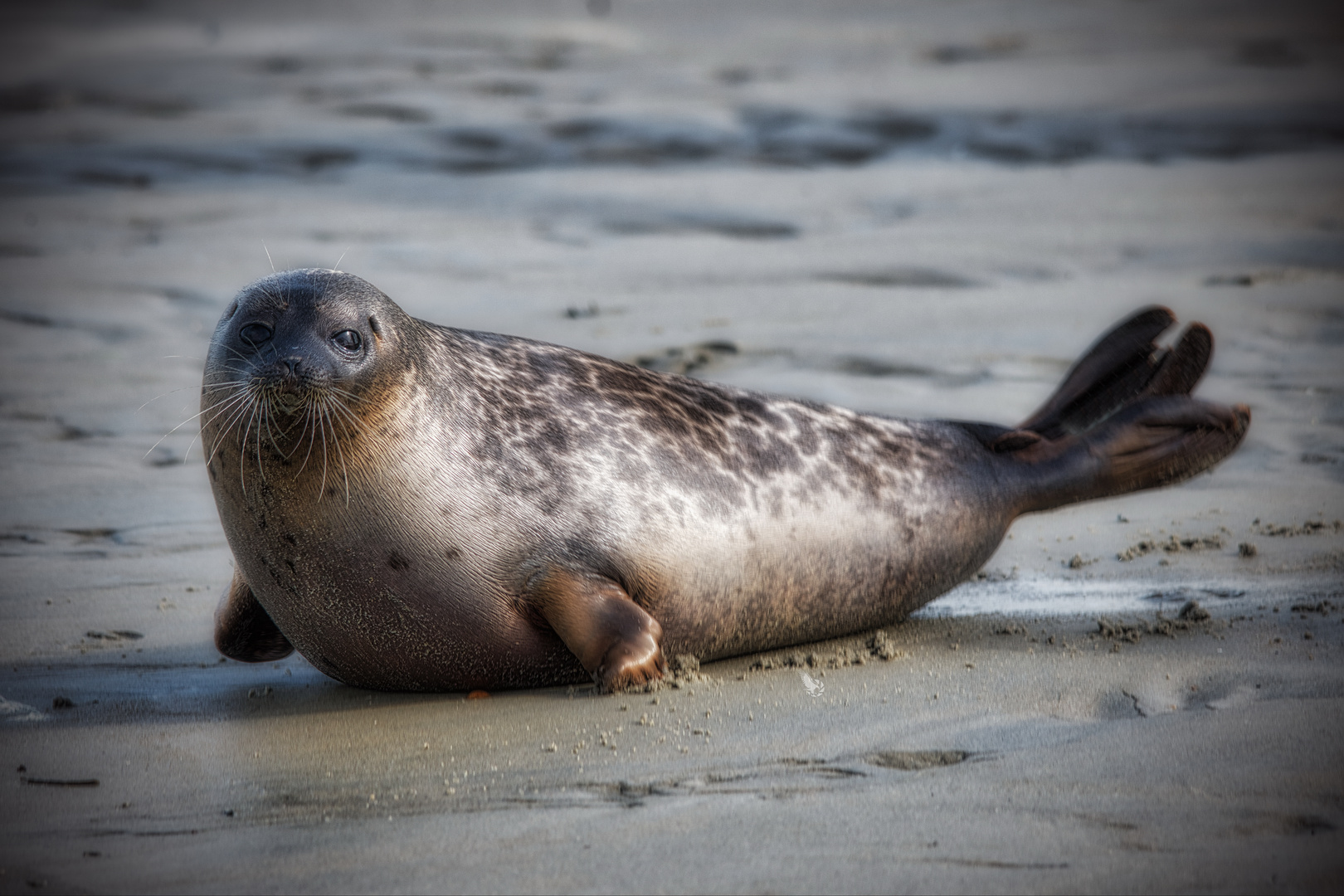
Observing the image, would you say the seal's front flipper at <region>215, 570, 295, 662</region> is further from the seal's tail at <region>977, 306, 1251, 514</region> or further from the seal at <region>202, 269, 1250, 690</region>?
the seal's tail at <region>977, 306, 1251, 514</region>

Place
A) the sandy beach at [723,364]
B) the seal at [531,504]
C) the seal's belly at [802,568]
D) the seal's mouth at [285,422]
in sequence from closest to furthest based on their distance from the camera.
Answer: the sandy beach at [723,364], the seal's mouth at [285,422], the seal at [531,504], the seal's belly at [802,568]

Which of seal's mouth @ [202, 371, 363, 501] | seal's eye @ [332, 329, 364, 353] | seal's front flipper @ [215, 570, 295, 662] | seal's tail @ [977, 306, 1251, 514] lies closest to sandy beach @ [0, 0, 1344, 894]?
seal's front flipper @ [215, 570, 295, 662]

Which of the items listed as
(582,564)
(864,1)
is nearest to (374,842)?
(582,564)

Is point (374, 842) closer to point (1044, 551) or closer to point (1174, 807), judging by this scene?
point (1174, 807)

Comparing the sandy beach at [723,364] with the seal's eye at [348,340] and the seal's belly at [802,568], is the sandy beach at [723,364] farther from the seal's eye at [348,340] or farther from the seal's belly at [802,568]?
the seal's eye at [348,340]

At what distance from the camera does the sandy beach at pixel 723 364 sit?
2707 mm

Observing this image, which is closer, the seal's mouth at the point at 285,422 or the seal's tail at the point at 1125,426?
the seal's mouth at the point at 285,422

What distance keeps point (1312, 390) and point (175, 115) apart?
7841 mm

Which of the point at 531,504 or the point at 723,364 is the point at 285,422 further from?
the point at 723,364

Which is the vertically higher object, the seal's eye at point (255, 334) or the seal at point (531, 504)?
the seal's eye at point (255, 334)

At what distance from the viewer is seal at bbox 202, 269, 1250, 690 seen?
351 centimetres

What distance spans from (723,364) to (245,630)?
3.12m

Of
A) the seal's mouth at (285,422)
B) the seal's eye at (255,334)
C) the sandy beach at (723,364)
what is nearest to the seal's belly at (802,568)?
the sandy beach at (723,364)

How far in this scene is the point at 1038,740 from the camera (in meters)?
3.07
